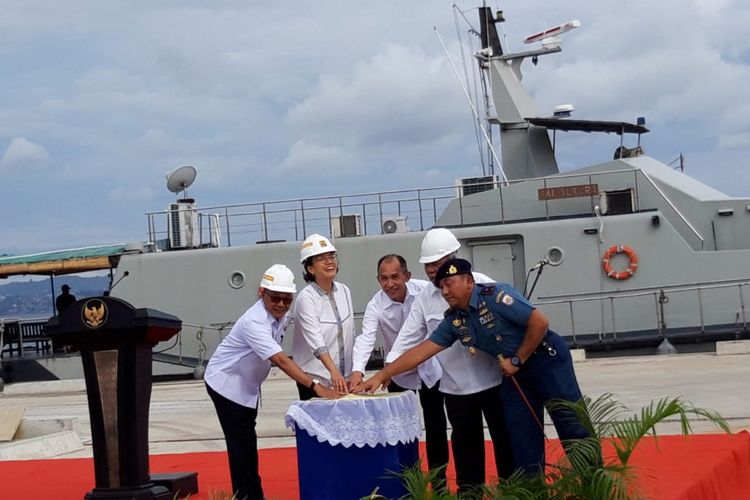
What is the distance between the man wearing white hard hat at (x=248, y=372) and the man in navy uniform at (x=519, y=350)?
91 centimetres

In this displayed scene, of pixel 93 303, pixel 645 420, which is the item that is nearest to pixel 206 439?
pixel 93 303

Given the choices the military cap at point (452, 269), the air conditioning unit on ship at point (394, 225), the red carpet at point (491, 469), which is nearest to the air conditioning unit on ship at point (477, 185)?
the air conditioning unit on ship at point (394, 225)

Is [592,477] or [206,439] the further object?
[206,439]

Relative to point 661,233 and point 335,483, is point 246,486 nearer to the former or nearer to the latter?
point 335,483

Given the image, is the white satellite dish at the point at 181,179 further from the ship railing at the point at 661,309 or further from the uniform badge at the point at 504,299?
the uniform badge at the point at 504,299

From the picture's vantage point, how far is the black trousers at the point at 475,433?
5773 mm

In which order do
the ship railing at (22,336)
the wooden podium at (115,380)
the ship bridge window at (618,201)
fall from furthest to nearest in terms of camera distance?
the ship railing at (22,336) < the ship bridge window at (618,201) < the wooden podium at (115,380)

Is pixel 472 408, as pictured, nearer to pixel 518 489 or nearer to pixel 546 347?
pixel 546 347

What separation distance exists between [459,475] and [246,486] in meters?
1.16

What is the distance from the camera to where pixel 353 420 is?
5516mm

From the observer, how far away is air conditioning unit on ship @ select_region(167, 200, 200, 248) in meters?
19.8

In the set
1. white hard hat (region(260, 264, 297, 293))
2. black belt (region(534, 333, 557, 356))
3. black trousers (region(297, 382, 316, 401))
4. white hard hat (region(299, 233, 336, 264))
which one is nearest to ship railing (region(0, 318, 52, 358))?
black trousers (region(297, 382, 316, 401))

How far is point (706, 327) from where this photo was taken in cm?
1612

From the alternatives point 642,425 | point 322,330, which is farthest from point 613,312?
point 642,425
